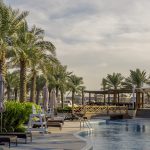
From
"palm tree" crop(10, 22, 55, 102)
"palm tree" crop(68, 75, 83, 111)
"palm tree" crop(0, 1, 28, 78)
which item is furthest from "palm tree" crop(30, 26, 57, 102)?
"palm tree" crop(68, 75, 83, 111)

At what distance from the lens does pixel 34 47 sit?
32.4 m

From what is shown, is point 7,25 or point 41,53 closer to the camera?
point 7,25

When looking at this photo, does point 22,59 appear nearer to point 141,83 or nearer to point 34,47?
point 34,47

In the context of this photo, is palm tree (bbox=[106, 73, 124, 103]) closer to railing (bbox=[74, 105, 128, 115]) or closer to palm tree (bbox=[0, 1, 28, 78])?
railing (bbox=[74, 105, 128, 115])

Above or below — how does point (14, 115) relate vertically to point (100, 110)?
above

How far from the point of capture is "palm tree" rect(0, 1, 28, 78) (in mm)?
21859

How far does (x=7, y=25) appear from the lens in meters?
22.1

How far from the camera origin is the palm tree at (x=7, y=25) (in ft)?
71.7

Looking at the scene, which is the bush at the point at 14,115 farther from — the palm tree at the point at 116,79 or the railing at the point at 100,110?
the palm tree at the point at 116,79

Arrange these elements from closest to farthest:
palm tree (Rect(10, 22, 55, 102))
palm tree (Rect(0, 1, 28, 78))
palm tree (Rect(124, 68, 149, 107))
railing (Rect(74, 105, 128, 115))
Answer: palm tree (Rect(0, 1, 28, 78)) → palm tree (Rect(10, 22, 55, 102)) → railing (Rect(74, 105, 128, 115)) → palm tree (Rect(124, 68, 149, 107))

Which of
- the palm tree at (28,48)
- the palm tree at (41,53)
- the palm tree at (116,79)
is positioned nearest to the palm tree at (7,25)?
the palm tree at (28,48)

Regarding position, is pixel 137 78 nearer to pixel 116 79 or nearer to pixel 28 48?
pixel 116 79

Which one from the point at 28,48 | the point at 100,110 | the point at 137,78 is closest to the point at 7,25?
the point at 28,48

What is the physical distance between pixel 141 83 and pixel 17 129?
5335 centimetres
